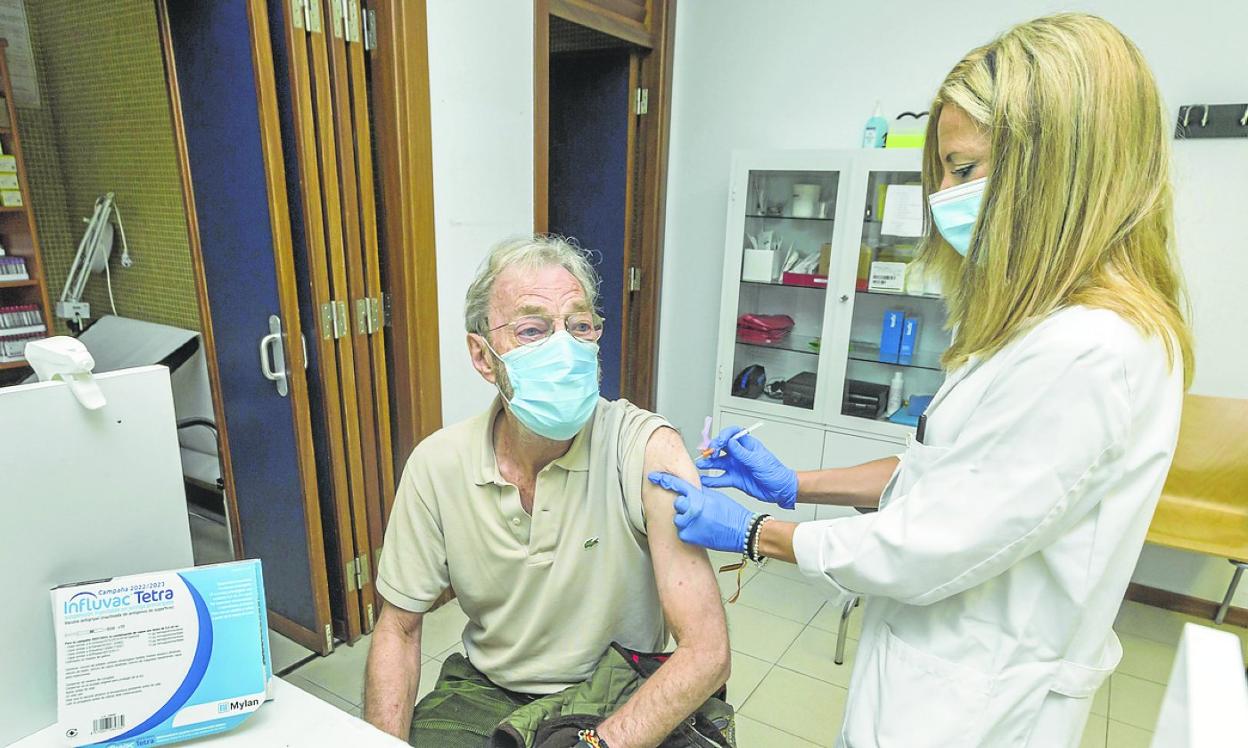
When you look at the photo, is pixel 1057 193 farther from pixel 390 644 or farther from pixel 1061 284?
pixel 390 644

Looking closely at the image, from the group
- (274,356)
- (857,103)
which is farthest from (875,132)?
(274,356)

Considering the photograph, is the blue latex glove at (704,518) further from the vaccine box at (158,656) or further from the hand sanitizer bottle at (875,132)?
the hand sanitizer bottle at (875,132)

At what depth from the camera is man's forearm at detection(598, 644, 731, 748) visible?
3.48ft

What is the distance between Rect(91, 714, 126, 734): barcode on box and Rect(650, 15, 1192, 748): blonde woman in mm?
992

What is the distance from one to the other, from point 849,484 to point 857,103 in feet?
7.48

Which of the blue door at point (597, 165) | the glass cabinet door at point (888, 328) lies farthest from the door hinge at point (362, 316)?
the glass cabinet door at point (888, 328)

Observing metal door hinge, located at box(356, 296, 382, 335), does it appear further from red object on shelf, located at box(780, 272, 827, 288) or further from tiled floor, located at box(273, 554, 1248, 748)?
red object on shelf, located at box(780, 272, 827, 288)

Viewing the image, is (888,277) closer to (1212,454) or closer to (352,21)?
(1212,454)

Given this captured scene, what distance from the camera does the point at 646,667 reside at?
1.20m

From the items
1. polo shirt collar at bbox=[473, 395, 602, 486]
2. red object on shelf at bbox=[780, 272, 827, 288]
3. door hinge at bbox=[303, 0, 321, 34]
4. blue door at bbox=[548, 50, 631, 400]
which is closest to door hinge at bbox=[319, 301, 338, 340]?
door hinge at bbox=[303, 0, 321, 34]

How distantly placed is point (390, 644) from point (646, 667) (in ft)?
1.60

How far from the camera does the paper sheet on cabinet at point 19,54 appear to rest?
335 centimetres

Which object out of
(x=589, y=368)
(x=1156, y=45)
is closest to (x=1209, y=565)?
(x=1156, y=45)

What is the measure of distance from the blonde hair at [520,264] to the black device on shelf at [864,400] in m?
2.07
